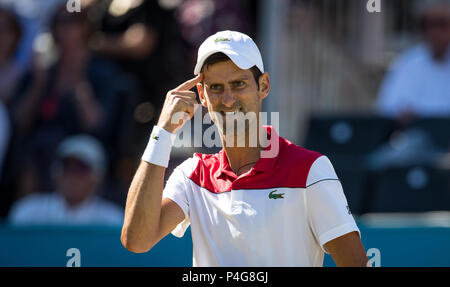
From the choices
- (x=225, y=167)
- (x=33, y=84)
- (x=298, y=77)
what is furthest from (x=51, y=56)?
(x=225, y=167)

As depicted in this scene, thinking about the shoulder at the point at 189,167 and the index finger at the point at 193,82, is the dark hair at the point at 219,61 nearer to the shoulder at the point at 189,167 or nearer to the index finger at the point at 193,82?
the index finger at the point at 193,82

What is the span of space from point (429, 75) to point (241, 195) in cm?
438

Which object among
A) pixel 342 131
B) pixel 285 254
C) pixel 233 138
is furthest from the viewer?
pixel 342 131

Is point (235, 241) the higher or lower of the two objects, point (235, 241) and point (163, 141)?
the lower

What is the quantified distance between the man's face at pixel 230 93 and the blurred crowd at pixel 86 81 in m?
3.47

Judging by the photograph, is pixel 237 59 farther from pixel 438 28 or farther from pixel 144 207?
pixel 438 28

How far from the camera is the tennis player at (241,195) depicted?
2.59 metres

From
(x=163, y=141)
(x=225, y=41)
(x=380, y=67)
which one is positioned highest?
(x=380, y=67)

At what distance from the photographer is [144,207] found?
266 cm

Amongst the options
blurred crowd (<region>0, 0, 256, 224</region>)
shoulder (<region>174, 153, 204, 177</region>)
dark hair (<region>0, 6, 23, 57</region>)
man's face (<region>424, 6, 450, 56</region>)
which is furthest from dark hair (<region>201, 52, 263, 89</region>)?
dark hair (<region>0, 6, 23, 57</region>)

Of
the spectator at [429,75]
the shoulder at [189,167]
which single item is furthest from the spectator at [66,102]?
the shoulder at [189,167]

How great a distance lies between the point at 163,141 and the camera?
2686mm

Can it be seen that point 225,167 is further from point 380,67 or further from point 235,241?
point 380,67
